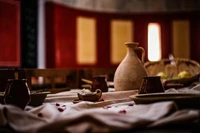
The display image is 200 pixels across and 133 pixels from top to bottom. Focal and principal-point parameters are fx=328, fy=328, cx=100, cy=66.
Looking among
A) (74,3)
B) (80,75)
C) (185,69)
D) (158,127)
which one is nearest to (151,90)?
(158,127)

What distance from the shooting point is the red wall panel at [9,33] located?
6023 millimetres

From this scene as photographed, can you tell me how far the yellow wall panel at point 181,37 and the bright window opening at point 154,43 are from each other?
411 mm

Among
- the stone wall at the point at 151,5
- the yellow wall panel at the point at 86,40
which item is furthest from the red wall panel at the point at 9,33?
the stone wall at the point at 151,5

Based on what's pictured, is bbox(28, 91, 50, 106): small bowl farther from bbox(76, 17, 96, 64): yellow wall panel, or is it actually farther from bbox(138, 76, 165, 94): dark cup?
bbox(76, 17, 96, 64): yellow wall panel

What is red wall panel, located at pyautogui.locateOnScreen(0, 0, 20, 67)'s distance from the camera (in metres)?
6.02

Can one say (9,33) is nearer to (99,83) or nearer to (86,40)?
(86,40)

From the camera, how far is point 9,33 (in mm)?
6160

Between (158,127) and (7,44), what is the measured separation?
18.6ft

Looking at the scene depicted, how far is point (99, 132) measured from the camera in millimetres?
745

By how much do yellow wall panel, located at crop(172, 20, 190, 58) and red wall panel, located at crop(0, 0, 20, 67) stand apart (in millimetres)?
4002

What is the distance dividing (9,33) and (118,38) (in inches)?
119

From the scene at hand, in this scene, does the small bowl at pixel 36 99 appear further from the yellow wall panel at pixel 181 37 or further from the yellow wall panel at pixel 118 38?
the yellow wall panel at pixel 181 37

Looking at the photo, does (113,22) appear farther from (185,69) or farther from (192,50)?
(185,69)

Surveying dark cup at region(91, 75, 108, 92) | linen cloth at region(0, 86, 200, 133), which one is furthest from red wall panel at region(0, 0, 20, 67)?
linen cloth at region(0, 86, 200, 133)
